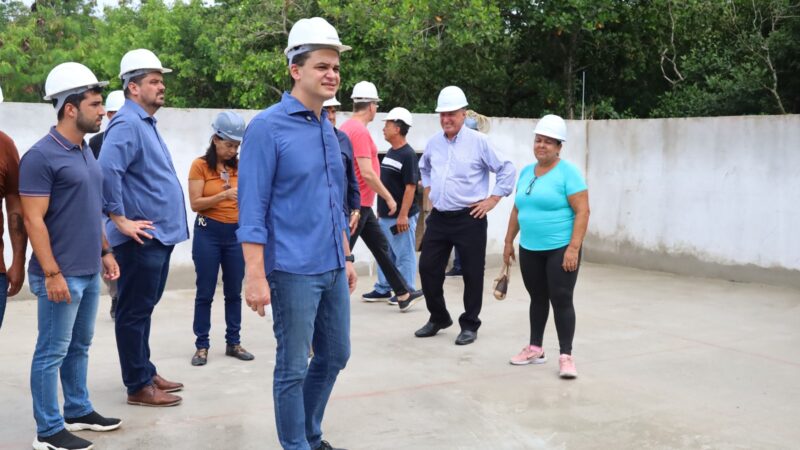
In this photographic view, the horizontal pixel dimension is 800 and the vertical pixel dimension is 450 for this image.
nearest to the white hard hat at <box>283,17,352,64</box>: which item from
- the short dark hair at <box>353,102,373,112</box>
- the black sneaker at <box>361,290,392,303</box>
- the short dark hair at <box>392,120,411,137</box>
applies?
the short dark hair at <box>353,102,373,112</box>

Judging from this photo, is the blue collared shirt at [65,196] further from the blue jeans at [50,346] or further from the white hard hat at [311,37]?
the white hard hat at [311,37]

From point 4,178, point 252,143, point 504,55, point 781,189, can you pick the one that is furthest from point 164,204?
point 504,55

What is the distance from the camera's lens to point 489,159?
6449mm

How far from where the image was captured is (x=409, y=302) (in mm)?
7648

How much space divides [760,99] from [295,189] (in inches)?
413

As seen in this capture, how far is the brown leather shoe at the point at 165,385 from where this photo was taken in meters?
5.10

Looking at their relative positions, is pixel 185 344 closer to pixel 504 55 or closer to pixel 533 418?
→ pixel 533 418

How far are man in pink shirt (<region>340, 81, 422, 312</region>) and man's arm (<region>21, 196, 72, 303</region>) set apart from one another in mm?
3041

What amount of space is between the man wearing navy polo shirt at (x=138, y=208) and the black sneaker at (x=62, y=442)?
0.75 metres

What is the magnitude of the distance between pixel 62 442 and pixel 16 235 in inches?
40.3

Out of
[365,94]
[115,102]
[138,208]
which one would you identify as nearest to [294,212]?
[138,208]

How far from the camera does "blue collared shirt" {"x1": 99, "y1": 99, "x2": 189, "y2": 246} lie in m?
4.50

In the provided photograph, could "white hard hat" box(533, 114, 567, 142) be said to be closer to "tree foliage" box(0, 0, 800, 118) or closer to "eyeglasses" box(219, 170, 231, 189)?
"eyeglasses" box(219, 170, 231, 189)

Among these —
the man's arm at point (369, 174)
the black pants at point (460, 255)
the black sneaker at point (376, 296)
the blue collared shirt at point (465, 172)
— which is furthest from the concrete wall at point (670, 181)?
the black pants at point (460, 255)
